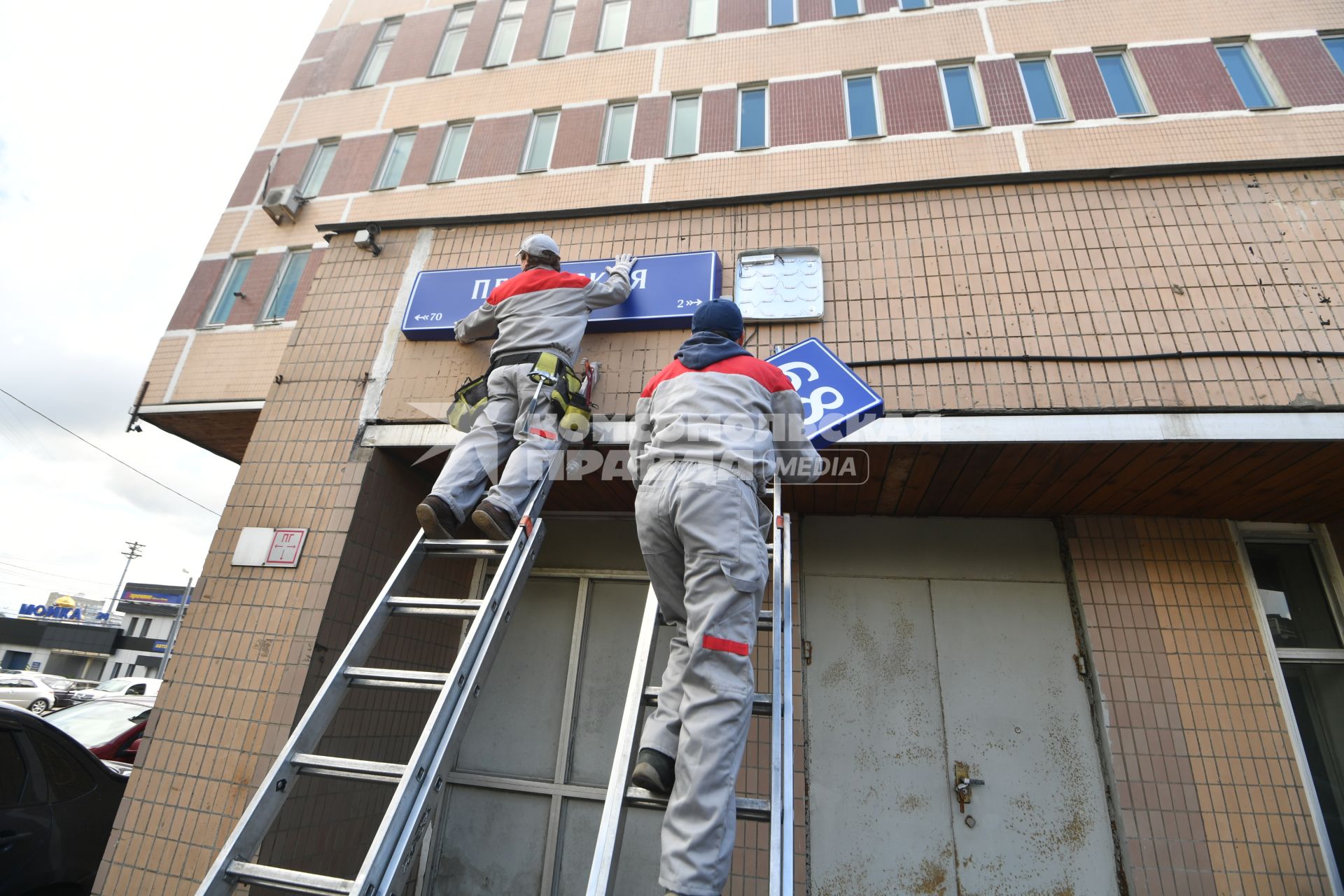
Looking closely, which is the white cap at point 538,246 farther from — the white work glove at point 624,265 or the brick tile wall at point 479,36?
the brick tile wall at point 479,36

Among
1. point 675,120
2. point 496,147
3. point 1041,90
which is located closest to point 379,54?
point 496,147

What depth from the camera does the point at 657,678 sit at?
17.0 feet

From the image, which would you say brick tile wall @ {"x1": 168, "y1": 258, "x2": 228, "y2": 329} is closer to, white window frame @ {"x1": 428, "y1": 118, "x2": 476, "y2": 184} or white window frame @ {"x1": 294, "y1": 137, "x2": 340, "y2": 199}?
white window frame @ {"x1": 294, "y1": 137, "x2": 340, "y2": 199}

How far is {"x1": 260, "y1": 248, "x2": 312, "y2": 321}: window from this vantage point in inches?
500

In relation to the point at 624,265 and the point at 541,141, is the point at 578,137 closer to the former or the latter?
the point at 541,141

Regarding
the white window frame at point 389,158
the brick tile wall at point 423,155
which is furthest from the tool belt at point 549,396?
the white window frame at point 389,158

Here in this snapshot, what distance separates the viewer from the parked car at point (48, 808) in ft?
11.8

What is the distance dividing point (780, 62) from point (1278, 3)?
765cm

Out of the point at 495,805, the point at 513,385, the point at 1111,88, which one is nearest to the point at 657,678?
the point at 495,805

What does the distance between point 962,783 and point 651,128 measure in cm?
1070

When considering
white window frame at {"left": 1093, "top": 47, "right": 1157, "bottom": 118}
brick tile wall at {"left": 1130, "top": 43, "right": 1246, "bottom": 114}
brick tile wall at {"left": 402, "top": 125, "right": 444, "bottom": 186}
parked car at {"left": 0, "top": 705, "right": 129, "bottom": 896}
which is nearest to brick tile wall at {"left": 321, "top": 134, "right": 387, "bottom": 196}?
brick tile wall at {"left": 402, "top": 125, "right": 444, "bottom": 186}

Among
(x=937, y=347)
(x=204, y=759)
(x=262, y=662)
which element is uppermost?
(x=937, y=347)

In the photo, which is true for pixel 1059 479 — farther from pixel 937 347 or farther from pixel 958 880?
pixel 958 880

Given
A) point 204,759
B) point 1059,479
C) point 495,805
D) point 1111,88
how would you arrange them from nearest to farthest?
point 204,759 → point 1059,479 → point 495,805 → point 1111,88
